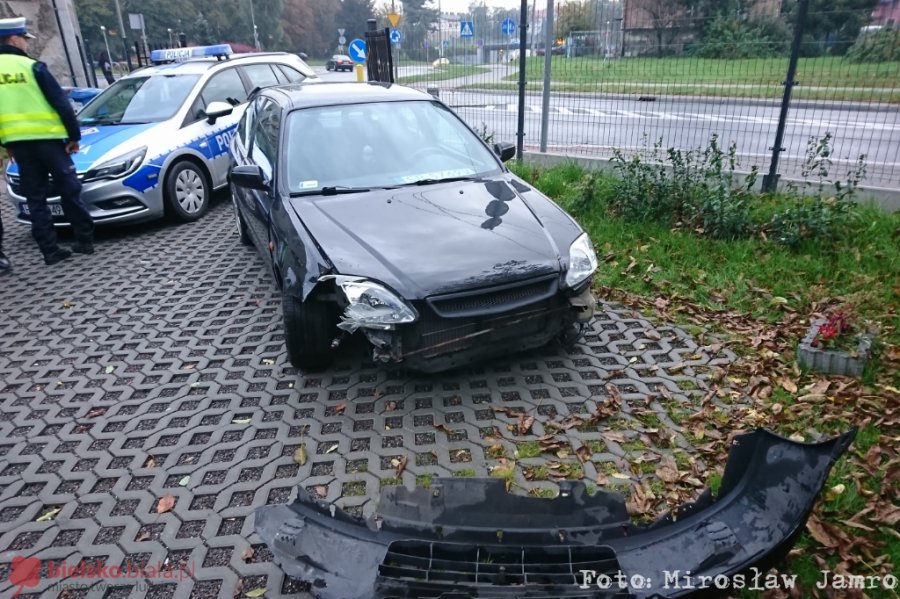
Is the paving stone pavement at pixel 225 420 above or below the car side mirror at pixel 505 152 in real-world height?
below

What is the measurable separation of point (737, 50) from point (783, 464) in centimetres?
553

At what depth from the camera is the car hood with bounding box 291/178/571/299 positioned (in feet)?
11.0

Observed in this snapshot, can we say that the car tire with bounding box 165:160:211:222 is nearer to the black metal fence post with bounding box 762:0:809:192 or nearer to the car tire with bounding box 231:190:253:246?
the car tire with bounding box 231:190:253:246

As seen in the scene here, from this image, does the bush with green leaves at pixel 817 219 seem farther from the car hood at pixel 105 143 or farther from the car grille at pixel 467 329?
the car hood at pixel 105 143

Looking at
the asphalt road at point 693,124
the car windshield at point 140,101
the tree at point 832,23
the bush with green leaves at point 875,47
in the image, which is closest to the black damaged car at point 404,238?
the car windshield at point 140,101

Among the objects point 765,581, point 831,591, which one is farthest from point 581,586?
point 831,591

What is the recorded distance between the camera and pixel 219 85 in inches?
306

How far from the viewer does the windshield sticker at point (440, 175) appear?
4336 mm

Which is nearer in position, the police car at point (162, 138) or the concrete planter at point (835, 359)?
the concrete planter at point (835, 359)

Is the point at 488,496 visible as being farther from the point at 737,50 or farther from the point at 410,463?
the point at 737,50

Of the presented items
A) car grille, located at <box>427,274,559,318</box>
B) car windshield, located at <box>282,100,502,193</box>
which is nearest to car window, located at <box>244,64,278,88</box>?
car windshield, located at <box>282,100,502,193</box>

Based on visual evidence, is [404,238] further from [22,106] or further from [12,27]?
[12,27]

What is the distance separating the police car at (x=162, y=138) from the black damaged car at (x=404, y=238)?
252 cm

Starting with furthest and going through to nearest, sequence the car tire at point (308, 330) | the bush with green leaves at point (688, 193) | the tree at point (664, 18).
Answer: the tree at point (664, 18), the bush with green leaves at point (688, 193), the car tire at point (308, 330)
